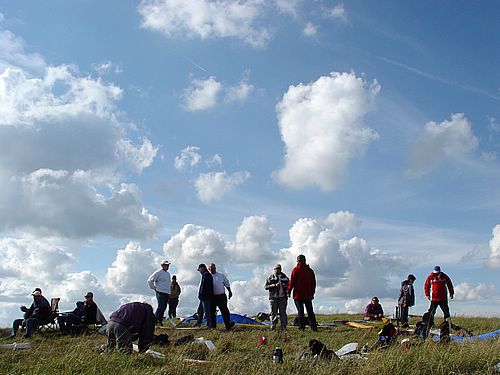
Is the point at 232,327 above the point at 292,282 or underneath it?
underneath

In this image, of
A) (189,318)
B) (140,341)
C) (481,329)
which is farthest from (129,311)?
(481,329)

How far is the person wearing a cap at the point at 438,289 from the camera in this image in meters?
15.2

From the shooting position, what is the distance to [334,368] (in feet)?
26.0

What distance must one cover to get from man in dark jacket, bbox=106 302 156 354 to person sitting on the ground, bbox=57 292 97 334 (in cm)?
579

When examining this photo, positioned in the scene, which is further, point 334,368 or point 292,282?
point 292,282

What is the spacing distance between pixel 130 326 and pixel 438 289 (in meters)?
8.94

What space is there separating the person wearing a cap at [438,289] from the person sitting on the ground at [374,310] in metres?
3.27

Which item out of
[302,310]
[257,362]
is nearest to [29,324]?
[302,310]

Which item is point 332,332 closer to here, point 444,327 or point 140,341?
point 444,327

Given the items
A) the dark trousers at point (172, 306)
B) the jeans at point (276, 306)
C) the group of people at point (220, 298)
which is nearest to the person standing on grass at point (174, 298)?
the dark trousers at point (172, 306)

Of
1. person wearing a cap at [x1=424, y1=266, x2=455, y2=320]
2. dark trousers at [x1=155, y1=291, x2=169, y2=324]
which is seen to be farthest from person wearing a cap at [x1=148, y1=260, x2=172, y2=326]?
person wearing a cap at [x1=424, y1=266, x2=455, y2=320]

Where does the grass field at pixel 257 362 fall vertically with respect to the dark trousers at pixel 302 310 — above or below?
below

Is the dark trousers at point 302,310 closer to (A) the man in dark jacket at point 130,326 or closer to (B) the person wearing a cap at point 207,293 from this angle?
(B) the person wearing a cap at point 207,293

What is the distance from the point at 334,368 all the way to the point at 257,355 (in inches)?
76.6
